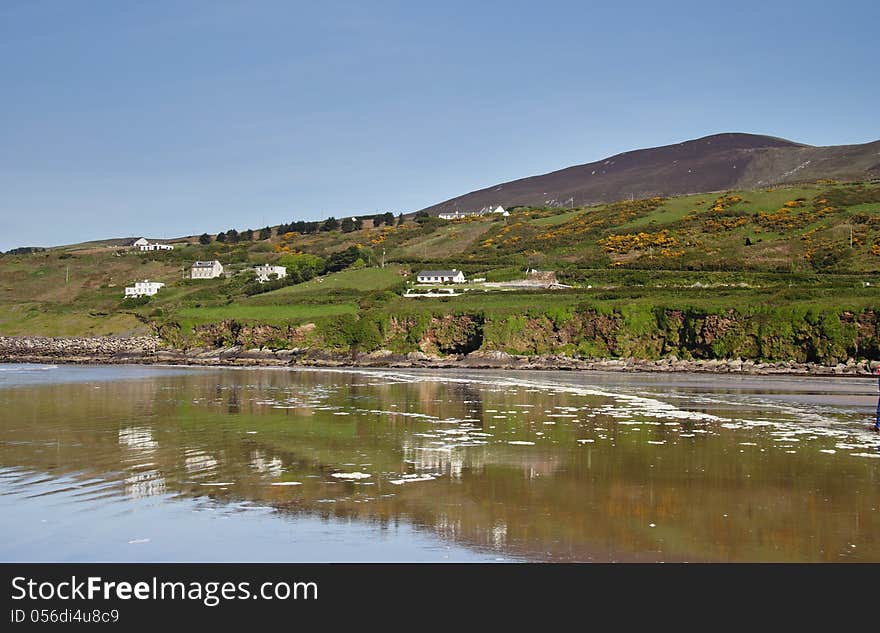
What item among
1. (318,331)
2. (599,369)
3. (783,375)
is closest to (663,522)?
(783,375)

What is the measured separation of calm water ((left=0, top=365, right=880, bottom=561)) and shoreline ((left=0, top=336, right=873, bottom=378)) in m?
21.0

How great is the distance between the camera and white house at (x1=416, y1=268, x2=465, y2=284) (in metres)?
96.5

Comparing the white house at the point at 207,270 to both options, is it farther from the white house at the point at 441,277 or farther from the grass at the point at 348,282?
the white house at the point at 441,277

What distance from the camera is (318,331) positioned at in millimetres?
78938

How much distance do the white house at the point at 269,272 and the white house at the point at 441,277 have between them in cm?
3684

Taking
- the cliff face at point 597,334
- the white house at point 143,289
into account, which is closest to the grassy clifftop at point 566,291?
the cliff face at point 597,334

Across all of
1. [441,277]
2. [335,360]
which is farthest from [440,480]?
[441,277]

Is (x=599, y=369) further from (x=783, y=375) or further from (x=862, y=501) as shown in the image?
(x=862, y=501)

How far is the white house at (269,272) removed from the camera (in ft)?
423

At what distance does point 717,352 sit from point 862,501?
45.4 metres

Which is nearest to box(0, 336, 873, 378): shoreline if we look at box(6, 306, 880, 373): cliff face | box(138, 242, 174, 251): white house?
box(6, 306, 880, 373): cliff face

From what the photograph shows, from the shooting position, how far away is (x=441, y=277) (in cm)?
9762

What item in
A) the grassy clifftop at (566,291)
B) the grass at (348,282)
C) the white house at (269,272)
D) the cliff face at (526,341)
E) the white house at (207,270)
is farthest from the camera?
the white house at (207,270)

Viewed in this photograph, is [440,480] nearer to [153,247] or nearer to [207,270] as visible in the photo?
[207,270]
